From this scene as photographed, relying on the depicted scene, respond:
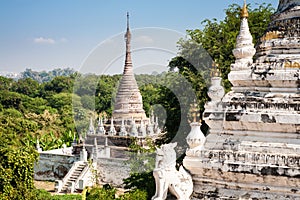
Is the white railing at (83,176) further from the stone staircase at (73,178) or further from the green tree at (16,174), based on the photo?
the green tree at (16,174)

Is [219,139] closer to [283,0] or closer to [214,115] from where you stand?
[214,115]

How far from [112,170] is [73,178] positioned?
210 cm

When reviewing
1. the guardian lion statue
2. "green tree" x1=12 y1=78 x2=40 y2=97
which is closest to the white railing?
the guardian lion statue

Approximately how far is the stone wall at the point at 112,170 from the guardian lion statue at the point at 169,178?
14.4 m

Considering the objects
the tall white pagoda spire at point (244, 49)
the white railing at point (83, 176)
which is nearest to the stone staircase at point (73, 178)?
the white railing at point (83, 176)

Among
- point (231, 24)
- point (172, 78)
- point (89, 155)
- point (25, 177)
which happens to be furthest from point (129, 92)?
point (25, 177)

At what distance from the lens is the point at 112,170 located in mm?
20969

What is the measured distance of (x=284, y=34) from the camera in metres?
6.45

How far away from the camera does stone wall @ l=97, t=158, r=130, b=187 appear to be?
67.1 ft

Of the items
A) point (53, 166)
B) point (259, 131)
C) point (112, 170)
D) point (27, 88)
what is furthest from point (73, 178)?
point (27, 88)

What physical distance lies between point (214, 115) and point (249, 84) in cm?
68

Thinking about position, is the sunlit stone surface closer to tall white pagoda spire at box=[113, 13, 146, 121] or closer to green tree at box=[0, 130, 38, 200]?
green tree at box=[0, 130, 38, 200]

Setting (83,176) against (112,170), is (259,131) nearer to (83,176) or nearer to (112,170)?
(112,170)

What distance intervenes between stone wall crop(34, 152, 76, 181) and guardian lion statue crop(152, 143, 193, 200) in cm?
1746
